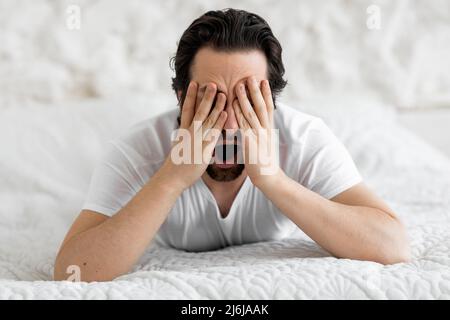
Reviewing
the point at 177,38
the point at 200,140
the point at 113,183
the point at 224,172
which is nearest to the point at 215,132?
the point at 200,140

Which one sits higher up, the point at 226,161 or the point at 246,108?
the point at 246,108

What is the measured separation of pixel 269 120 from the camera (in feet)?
3.82

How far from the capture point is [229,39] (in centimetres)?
118

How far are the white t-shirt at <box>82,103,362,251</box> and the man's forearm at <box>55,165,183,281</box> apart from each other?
0.11m

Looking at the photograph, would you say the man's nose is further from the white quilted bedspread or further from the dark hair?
the white quilted bedspread

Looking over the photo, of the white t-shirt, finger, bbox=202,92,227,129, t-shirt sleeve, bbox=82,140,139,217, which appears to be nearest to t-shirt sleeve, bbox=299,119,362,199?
the white t-shirt

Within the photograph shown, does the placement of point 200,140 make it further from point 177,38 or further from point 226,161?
point 177,38

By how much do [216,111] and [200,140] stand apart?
0.06 m

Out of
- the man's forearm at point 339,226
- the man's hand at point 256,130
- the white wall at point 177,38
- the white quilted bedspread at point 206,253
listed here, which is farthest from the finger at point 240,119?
the white wall at point 177,38

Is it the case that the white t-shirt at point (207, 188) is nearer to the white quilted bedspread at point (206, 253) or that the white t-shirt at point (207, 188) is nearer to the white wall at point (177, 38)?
the white quilted bedspread at point (206, 253)

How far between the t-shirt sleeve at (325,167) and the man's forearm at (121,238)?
0.29 m

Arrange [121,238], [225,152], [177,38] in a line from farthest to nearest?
[177,38]
[225,152]
[121,238]

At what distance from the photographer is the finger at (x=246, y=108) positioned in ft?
3.70

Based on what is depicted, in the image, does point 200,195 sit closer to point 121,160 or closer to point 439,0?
point 121,160
